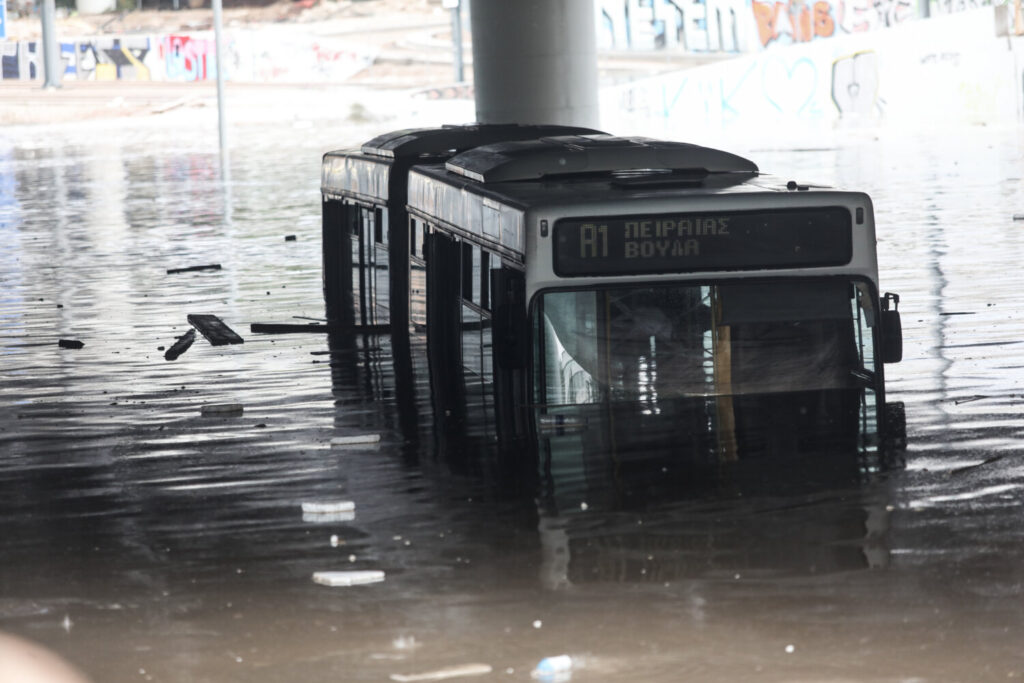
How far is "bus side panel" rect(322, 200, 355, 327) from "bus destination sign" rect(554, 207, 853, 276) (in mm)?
7848

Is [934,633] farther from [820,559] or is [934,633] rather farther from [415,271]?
[415,271]

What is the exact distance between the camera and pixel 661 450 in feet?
35.3

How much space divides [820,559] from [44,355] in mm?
10070

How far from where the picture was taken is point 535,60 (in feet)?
100.0

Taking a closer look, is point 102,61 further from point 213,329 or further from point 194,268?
point 213,329

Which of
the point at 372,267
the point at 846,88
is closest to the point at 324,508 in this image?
the point at 372,267

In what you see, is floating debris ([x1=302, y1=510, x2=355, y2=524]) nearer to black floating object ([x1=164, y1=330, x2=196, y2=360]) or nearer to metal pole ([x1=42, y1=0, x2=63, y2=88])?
black floating object ([x1=164, y1=330, x2=196, y2=360])

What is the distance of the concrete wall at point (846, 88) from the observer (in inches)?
1934

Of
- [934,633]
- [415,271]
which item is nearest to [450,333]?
[415,271]

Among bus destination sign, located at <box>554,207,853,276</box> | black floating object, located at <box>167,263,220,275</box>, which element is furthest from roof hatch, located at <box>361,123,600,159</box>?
black floating object, located at <box>167,263,220,275</box>

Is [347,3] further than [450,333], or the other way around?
[347,3]

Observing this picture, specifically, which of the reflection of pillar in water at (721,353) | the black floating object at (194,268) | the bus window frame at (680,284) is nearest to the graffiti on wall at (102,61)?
the black floating object at (194,268)

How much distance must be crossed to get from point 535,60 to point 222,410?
18.4 meters

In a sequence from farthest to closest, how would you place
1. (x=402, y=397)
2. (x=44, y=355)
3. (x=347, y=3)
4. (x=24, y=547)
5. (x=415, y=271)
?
1. (x=347, y=3)
2. (x=44, y=355)
3. (x=415, y=271)
4. (x=402, y=397)
5. (x=24, y=547)
